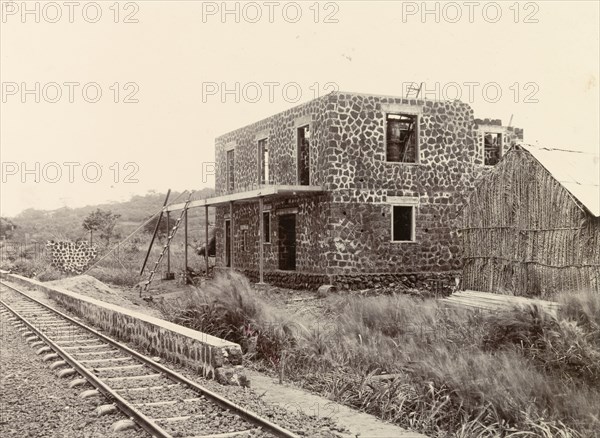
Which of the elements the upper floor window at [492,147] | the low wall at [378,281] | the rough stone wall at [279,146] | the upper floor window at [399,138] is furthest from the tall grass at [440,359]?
the upper floor window at [492,147]

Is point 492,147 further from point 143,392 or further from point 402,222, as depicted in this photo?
point 143,392

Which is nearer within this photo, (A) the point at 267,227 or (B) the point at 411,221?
(B) the point at 411,221

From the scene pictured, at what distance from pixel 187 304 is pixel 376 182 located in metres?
9.44

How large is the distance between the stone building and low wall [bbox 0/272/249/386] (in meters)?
7.41

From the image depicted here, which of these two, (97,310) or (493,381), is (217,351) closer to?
(493,381)

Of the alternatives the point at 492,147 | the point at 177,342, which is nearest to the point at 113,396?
the point at 177,342

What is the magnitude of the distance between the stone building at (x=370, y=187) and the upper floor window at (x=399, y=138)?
0.04 metres

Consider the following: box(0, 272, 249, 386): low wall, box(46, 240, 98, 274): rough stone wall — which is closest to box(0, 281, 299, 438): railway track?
box(0, 272, 249, 386): low wall

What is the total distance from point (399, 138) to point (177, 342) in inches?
565

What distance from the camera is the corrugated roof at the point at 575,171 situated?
14.9 metres

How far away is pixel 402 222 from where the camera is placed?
73.3 ft

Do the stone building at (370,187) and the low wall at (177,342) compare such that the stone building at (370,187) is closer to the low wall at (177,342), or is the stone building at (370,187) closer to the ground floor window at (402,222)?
the ground floor window at (402,222)

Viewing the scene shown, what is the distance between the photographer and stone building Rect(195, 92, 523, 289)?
20.9 meters

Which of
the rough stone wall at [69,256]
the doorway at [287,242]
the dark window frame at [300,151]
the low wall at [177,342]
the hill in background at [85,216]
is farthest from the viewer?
the hill in background at [85,216]
